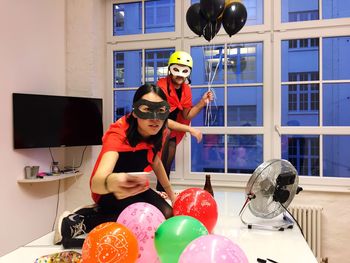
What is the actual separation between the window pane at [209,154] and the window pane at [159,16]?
132 cm

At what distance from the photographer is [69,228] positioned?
5.37 ft

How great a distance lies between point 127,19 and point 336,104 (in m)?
2.50

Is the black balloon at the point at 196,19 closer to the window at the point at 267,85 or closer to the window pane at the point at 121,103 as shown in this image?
the window at the point at 267,85

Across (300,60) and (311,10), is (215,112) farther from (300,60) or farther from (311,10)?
(311,10)

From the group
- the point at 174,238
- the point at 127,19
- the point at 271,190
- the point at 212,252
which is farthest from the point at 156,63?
the point at 212,252

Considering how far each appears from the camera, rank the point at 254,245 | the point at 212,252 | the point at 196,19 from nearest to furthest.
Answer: the point at 212,252 → the point at 254,245 → the point at 196,19

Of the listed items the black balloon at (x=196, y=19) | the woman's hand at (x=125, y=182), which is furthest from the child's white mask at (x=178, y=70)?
the woman's hand at (x=125, y=182)

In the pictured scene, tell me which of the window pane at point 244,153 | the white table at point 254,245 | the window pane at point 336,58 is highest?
the window pane at point 336,58

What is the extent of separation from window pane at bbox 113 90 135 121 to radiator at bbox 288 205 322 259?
214cm

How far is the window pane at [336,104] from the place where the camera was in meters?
2.92

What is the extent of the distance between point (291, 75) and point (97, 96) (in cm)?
213

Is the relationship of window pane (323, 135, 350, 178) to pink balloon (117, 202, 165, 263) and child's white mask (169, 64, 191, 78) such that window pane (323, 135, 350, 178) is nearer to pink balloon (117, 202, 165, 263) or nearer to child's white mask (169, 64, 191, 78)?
child's white mask (169, 64, 191, 78)

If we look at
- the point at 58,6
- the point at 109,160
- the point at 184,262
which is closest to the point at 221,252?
the point at 184,262

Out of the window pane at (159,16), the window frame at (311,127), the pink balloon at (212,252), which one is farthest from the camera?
the window pane at (159,16)
